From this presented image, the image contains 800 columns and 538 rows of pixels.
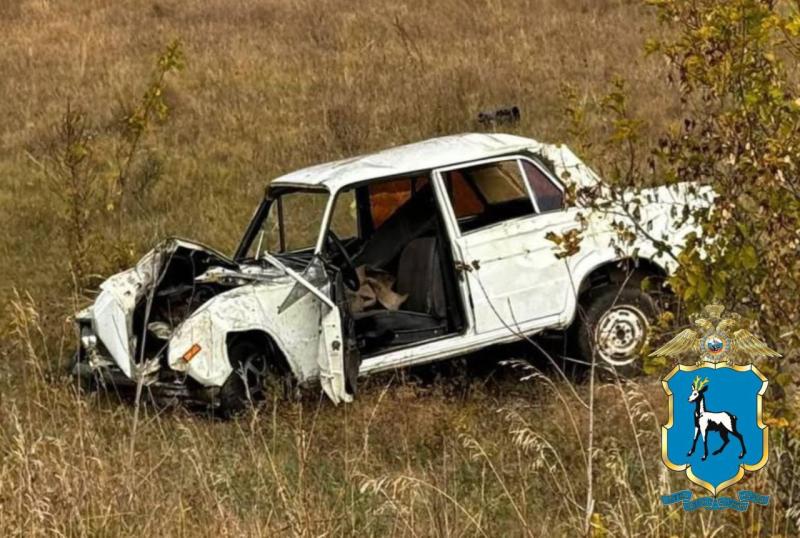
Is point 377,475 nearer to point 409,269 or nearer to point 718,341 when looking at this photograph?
point 409,269

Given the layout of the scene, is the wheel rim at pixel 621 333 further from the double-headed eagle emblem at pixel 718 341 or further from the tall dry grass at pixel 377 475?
the double-headed eagle emblem at pixel 718 341

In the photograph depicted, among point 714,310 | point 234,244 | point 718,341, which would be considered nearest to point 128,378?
point 234,244

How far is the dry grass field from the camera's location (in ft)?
14.5

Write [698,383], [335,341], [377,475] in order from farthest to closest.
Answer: [335,341], [377,475], [698,383]

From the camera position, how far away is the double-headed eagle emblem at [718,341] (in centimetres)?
335

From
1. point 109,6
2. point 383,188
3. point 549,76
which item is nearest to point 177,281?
point 383,188

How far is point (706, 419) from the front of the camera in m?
3.28

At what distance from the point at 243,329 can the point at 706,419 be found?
4.51 metres

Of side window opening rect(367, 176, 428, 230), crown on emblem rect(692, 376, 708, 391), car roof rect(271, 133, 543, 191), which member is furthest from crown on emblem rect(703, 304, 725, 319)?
side window opening rect(367, 176, 428, 230)

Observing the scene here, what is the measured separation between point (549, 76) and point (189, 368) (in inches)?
429

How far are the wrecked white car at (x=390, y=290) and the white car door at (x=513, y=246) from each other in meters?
0.01

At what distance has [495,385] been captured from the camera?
7918 mm

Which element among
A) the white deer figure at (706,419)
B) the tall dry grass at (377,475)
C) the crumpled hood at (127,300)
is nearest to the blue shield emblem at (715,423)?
the white deer figure at (706,419)

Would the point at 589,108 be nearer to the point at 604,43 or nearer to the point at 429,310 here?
the point at 604,43
